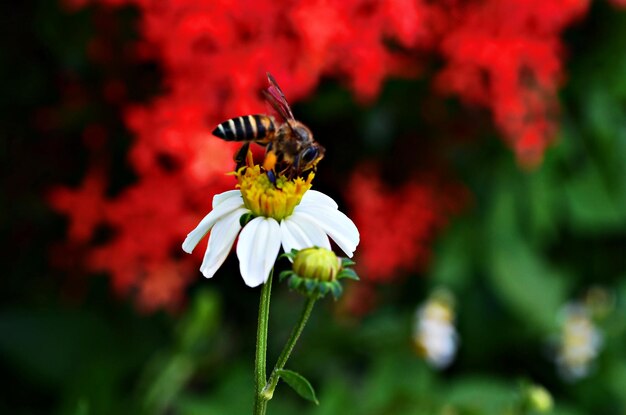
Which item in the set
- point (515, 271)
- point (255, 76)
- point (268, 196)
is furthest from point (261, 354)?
point (515, 271)

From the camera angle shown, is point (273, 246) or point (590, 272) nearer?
point (273, 246)

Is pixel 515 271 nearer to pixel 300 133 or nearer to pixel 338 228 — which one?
pixel 300 133

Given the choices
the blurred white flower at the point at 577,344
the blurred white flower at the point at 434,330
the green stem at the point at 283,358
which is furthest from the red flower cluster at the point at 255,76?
the green stem at the point at 283,358

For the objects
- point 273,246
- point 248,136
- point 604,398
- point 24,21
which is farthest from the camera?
point 604,398

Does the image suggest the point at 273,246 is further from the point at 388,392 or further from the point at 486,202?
the point at 486,202

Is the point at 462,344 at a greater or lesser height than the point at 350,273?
greater

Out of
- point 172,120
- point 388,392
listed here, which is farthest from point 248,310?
point 172,120

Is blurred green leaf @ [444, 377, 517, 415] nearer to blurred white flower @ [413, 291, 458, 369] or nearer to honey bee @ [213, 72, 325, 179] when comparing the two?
blurred white flower @ [413, 291, 458, 369]

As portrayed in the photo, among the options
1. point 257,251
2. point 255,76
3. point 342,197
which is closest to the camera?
point 257,251
